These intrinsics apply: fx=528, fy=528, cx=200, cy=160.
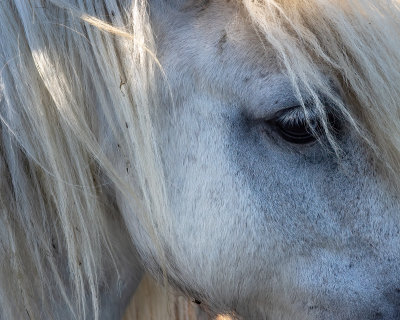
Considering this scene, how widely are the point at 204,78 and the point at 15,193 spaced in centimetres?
42

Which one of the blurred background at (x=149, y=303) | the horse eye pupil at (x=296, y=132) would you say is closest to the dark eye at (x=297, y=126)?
the horse eye pupil at (x=296, y=132)

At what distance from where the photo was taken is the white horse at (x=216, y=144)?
0.94 meters

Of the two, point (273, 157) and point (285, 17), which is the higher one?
point (285, 17)

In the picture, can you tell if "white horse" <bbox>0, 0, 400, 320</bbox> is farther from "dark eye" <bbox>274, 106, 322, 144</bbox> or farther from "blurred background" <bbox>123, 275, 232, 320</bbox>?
"blurred background" <bbox>123, 275, 232, 320</bbox>

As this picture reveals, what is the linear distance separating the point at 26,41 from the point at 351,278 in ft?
2.40

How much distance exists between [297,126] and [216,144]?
6.0 inches

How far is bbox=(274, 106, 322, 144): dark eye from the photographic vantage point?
0.94 metres

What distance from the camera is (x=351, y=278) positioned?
0.96 meters

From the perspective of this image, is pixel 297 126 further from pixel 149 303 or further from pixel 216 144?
pixel 149 303

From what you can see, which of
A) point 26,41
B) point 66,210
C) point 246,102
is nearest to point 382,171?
Answer: point 246,102

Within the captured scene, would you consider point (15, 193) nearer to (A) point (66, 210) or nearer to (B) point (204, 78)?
(A) point (66, 210)

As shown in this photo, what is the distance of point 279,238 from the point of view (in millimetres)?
968

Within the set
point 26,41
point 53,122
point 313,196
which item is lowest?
point 313,196

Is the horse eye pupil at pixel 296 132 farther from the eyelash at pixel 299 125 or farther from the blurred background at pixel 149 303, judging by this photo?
the blurred background at pixel 149 303
